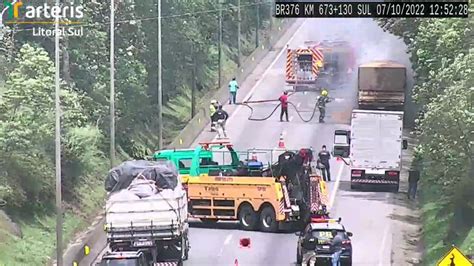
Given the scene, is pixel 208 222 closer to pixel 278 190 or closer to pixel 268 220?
pixel 268 220

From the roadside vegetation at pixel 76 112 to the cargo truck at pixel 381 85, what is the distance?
5.41m

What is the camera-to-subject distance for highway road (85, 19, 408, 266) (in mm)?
22062

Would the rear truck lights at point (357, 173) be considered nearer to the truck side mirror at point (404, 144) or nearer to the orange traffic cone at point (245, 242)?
the truck side mirror at point (404, 144)

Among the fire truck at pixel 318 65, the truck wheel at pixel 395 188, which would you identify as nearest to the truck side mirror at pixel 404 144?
the truck wheel at pixel 395 188

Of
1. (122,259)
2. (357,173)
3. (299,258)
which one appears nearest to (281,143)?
(357,173)

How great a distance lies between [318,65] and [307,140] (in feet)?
12.0

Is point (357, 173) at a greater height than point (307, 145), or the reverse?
point (307, 145)

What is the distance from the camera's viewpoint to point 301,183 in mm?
22922

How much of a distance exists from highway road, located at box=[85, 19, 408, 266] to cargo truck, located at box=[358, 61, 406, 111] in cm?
37

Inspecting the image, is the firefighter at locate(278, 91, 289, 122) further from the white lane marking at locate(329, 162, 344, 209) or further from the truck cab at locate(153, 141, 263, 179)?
the truck cab at locate(153, 141, 263, 179)

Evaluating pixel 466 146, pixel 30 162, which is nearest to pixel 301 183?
pixel 466 146

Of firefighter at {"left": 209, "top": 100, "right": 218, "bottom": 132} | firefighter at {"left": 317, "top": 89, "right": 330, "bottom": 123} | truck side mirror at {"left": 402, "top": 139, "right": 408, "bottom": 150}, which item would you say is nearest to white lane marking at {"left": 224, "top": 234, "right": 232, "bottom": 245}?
truck side mirror at {"left": 402, "top": 139, "right": 408, "bottom": 150}

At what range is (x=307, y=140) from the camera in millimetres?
31594

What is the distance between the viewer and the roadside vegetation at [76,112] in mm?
23188
